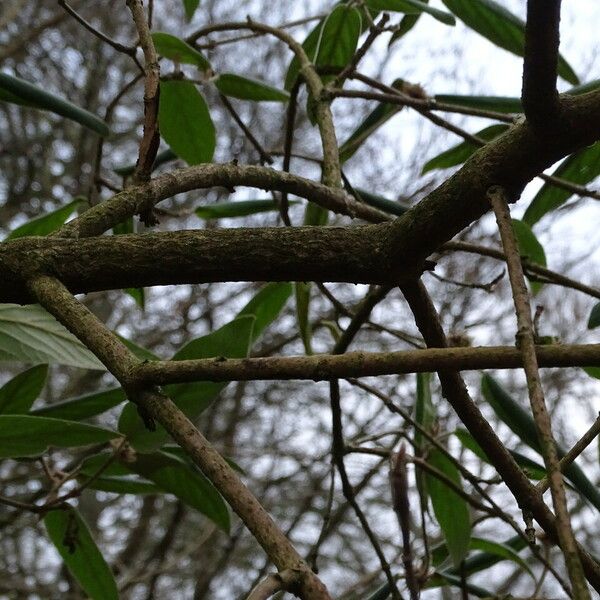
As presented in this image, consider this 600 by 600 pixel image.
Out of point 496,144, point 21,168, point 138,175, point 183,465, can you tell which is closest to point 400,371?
point 496,144

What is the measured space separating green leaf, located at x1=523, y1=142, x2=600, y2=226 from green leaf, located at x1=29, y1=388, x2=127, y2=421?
0.46 metres

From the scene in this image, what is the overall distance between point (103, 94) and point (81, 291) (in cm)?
354

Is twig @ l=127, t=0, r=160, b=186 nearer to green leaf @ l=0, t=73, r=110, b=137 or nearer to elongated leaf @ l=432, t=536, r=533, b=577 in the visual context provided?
green leaf @ l=0, t=73, r=110, b=137

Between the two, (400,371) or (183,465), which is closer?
(400,371)

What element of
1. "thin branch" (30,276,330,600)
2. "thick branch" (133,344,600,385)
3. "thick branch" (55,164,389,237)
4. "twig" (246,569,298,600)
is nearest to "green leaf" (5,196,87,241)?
"thick branch" (55,164,389,237)

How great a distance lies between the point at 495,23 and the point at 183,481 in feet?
1.81

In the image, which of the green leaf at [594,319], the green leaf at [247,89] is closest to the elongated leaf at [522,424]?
the green leaf at [594,319]

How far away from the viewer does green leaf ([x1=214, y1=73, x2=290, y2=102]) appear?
91 centimetres

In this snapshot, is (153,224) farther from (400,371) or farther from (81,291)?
(400,371)

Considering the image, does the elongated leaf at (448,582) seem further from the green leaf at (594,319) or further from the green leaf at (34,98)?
the green leaf at (34,98)

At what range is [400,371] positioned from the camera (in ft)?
1.07

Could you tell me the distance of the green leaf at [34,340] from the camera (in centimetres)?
69

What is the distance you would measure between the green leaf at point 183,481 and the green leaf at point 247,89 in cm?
42

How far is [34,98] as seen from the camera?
0.76m
